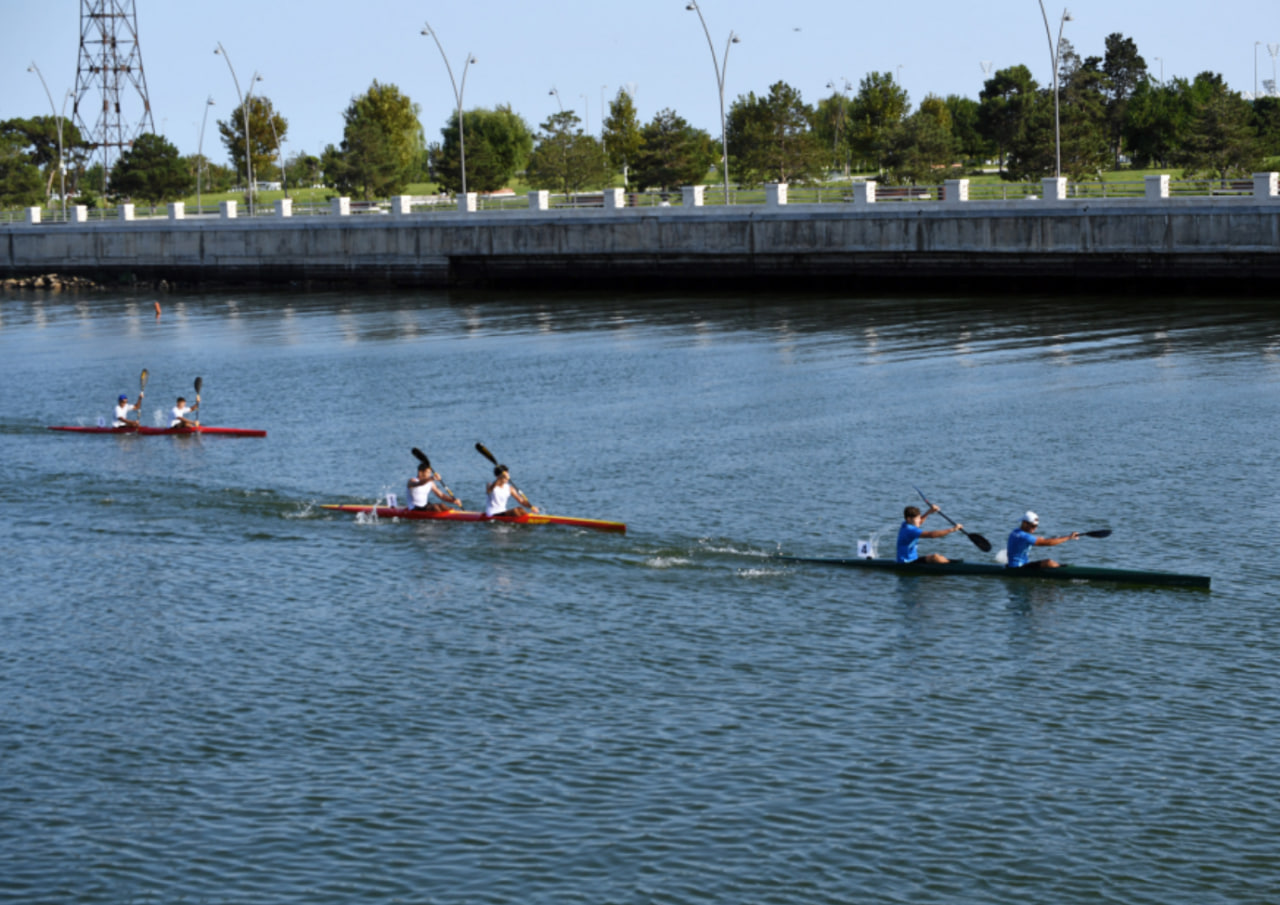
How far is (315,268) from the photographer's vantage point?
285 feet

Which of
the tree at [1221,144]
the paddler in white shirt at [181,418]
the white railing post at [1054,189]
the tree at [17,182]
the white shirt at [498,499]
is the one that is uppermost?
the tree at [17,182]

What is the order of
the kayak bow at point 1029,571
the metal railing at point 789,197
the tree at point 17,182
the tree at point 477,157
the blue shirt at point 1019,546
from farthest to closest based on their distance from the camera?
1. the tree at point 17,182
2. the tree at point 477,157
3. the metal railing at point 789,197
4. the blue shirt at point 1019,546
5. the kayak bow at point 1029,571

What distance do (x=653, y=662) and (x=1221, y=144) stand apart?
237 ft

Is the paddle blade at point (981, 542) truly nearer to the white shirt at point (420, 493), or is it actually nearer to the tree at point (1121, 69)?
the white shirt at point (420, 493)

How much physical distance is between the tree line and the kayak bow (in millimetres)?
60988

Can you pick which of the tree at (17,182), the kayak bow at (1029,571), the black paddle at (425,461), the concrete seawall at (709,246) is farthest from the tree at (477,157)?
the kayak bow at (1029,571)

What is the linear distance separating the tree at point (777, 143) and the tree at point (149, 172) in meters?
45.5

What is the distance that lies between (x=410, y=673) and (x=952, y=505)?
41.5ft

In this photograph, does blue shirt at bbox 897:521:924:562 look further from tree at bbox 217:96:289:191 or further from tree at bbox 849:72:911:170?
tree at bbox 217:96:289:191

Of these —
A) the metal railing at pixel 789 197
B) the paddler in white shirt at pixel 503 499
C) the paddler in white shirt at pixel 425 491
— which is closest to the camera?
the paddler in white shirt at pixel 503 499

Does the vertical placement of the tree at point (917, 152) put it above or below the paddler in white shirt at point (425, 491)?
above

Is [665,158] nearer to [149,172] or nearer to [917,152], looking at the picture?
[917,152]

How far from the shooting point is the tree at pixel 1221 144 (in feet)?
270

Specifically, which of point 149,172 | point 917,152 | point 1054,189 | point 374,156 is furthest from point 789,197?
point 149,172
